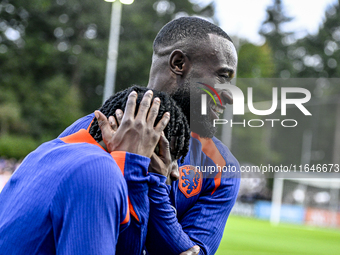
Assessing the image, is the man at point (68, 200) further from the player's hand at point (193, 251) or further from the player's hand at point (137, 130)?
the player's hand at point (193, 251)

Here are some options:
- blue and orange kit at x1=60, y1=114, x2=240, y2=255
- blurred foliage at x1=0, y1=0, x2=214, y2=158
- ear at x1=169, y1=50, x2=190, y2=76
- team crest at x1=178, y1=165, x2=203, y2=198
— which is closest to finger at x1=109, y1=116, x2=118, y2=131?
blue and orange kit at x1=60, y1=114, x2=240, y2=255

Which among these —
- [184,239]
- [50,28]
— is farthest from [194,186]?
[50,28]

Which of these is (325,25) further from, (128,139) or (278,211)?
(128,139)

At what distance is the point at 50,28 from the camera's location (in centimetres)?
3375

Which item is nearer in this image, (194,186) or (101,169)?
(101,169)

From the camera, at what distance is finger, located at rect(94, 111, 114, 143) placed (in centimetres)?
190

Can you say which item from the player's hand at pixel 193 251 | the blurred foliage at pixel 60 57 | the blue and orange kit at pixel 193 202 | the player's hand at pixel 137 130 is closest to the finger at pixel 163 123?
the player's hand at pixel 137 130

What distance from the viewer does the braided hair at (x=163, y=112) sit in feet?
6.56

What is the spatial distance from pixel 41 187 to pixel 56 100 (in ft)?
104

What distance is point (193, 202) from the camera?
2.88 metres

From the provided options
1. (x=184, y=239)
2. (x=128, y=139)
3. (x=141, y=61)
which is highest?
(x=141, y=61)

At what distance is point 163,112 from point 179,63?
1.03 metres

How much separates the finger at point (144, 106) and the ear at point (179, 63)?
1013 millimetres

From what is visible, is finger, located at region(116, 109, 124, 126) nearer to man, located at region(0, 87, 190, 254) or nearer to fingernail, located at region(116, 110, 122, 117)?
fingernail, located at region(116, 110, 122, 117)
